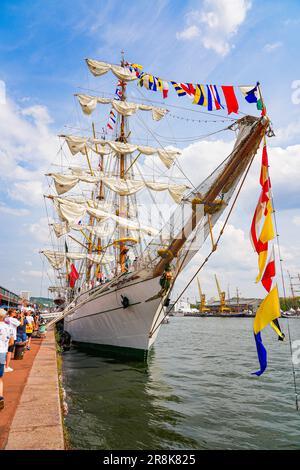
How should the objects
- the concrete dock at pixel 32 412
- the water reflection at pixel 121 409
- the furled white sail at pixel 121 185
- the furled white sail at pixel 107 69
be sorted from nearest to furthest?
1. the concrete dock at pixel 32 412
2. the water reflection at pixel 121 409
3. the furled white sail at pixel 121 185
4. the furled white sail at pixel 107 69

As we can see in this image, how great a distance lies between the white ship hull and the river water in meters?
1.48

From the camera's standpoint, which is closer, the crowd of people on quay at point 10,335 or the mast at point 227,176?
the crowd of people on quay at point 10,335

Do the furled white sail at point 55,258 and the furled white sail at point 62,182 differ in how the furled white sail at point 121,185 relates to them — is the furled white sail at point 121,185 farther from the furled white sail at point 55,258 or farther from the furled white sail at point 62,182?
the furled white sail at point 55,258

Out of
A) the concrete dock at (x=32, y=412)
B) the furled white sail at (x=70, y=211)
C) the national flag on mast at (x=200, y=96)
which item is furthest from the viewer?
the furled white sail at (x=70, y=211)

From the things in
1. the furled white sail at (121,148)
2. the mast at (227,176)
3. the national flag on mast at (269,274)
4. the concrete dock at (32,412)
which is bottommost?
the concrete dock at (32,412)

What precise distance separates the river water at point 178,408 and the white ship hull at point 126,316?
1.48 m

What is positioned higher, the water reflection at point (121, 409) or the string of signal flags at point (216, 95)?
the string of signal flags at point (216, 95)

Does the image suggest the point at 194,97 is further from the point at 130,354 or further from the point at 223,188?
the point at 130,354

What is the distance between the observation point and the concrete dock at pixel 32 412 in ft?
13.1

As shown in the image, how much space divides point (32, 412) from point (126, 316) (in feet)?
36.6

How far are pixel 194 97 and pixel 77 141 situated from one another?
54.4 ft

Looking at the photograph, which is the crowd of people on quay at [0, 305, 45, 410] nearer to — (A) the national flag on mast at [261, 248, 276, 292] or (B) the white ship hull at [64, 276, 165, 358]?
(B) the white ship hull at [64, 276, 165, 358]

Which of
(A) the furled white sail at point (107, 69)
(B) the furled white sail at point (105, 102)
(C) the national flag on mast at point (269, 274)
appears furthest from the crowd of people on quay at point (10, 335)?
(A) the furled white sail at point (107, 69)

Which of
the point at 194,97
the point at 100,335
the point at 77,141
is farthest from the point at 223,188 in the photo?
the point at 77,141
